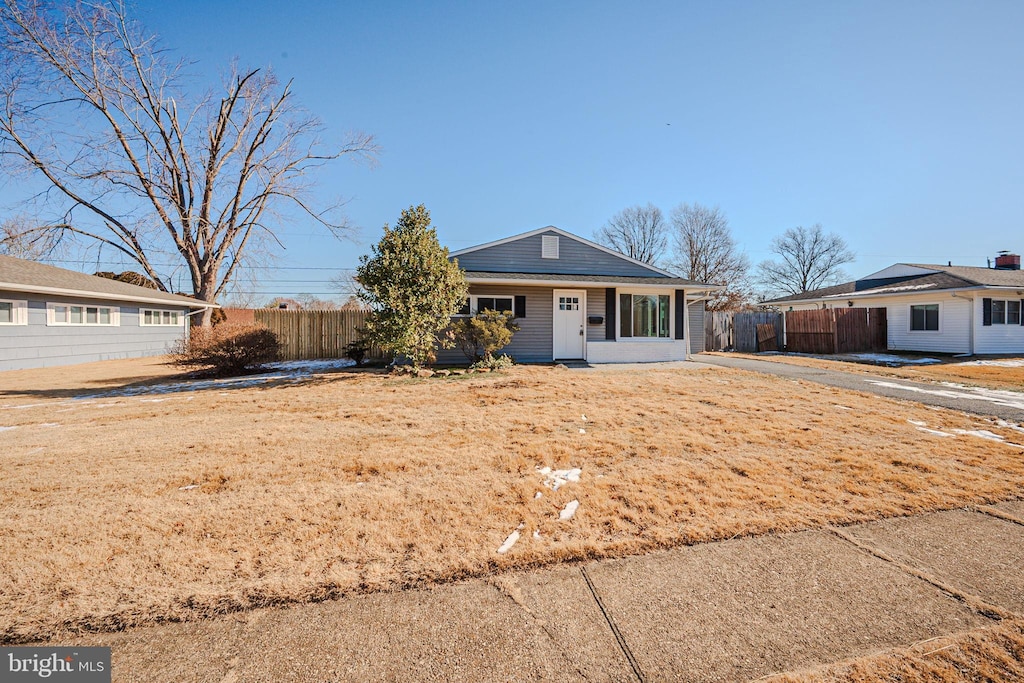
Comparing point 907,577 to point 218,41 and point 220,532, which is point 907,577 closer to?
point 220,532

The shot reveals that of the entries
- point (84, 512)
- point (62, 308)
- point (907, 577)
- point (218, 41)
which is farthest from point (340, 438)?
point (218, 41)

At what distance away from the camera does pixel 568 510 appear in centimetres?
345

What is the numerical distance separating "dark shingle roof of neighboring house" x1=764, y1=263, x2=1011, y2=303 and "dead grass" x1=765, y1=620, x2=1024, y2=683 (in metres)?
20.8

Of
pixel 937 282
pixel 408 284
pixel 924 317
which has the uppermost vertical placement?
pixel 937 282

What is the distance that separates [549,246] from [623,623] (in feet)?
45.6

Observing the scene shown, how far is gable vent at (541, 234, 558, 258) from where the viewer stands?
596 inches

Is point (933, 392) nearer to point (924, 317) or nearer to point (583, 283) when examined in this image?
point (583, 283)

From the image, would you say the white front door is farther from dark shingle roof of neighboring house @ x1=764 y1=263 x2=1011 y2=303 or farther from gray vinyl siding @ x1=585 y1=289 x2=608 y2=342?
dark shingle roof of neighboring house @ x1=764 y1=263 x2=1011 y2=303

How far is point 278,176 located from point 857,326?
2876 cm

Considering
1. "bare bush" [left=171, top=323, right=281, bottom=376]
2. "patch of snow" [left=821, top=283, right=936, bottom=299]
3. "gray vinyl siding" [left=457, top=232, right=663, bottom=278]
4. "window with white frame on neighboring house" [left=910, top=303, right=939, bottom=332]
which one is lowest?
"bare bush" [left=171, top=323, right=281, bottom=376]

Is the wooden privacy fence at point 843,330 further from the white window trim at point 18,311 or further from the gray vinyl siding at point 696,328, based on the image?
the white window trim at point 18,311

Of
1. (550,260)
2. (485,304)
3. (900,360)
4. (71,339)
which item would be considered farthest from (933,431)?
(71,339)

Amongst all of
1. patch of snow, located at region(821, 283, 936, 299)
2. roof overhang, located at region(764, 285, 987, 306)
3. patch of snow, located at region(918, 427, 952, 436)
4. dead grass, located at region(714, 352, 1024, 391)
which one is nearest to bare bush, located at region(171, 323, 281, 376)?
patch of snow, located at region(918, 427, 952, 436)

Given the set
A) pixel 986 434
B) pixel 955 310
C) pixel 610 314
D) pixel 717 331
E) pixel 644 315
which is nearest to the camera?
pixel 986 434
